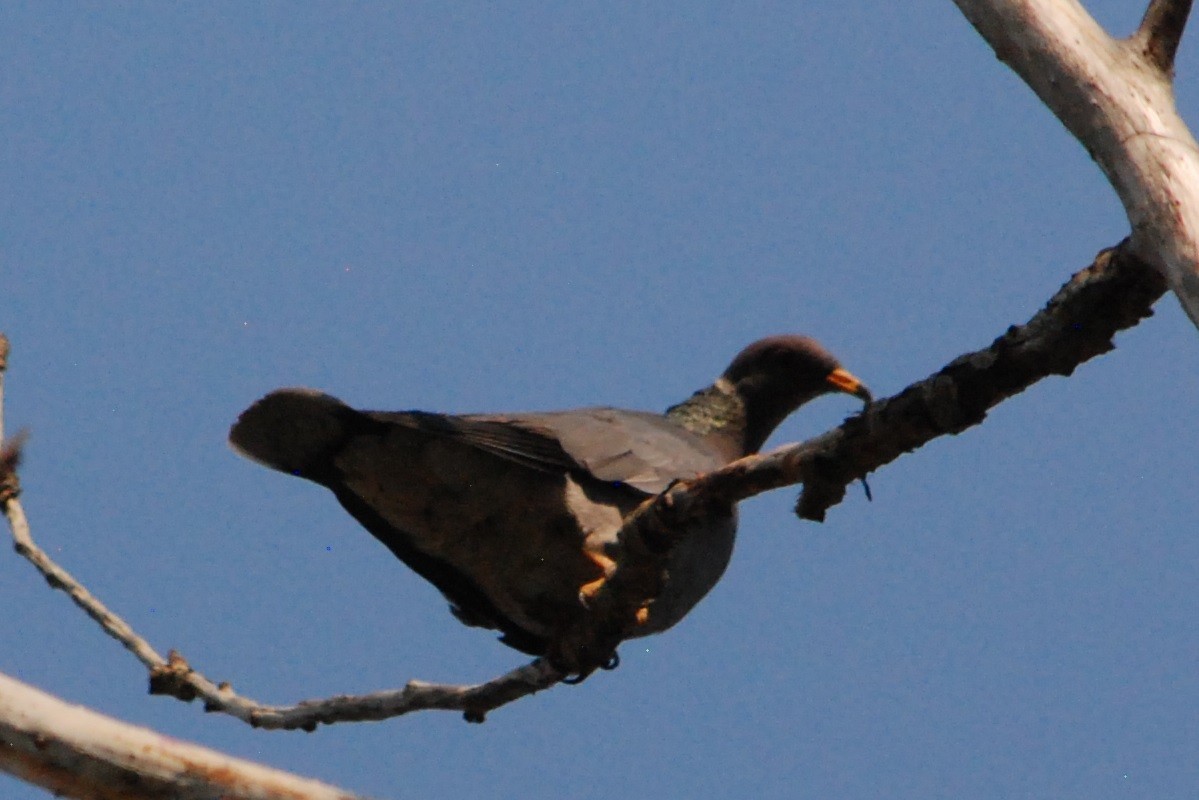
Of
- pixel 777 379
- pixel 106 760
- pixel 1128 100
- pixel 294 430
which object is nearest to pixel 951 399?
pixel 1128 100

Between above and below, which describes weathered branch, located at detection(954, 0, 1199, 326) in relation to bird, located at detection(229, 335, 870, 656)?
below

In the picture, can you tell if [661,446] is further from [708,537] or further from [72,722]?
[72,722]

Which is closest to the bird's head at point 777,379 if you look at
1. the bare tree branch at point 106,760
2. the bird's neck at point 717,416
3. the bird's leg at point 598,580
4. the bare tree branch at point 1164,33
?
the bird's neck at point 717,416

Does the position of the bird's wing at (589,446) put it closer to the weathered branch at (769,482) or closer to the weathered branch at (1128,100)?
the weathered branch at (769,482)

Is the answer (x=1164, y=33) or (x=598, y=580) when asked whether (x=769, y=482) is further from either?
(x=598, y=580)

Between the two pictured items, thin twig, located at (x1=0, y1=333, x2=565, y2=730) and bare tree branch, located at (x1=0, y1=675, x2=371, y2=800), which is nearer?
bare tree branch, located at (x1=0, y1=675, x2=371, y2=800)

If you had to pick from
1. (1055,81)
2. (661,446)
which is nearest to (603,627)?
(661,446)

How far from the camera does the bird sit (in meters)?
4.66

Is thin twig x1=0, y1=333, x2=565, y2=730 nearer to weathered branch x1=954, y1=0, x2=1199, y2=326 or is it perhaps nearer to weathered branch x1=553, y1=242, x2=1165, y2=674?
weathered branch x1=553, y1=242, x2=1165, y2=674

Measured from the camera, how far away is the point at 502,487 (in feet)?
15.6

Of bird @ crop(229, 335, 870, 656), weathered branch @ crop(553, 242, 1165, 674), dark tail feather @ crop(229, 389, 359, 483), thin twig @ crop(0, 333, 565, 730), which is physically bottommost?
weathered branch @ crop(553, 242, 1165, 674)

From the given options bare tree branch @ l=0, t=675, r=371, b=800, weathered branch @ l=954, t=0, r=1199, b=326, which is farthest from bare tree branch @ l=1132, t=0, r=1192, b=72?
bare tree branch @ l=0, t=675, r=371, b=800

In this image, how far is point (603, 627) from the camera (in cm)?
413

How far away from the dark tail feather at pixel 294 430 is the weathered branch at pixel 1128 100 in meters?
2.29
